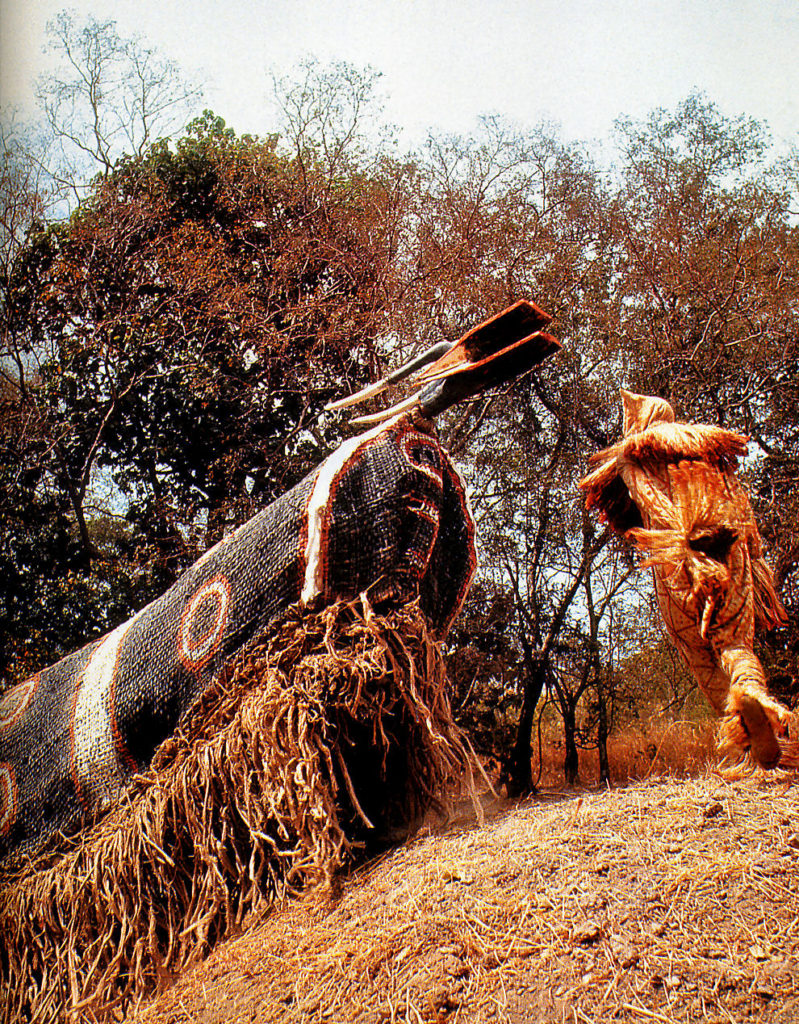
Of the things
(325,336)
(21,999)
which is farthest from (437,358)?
(325,336)

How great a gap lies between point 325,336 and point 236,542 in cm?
393

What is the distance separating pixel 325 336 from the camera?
21.0 feet

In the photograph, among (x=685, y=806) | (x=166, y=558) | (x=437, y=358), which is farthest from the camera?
(x=166, y=558)

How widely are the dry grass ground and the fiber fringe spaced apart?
182mm

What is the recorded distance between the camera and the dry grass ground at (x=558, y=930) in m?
1.55

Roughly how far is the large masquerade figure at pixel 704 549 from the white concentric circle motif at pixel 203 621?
1.51 metres

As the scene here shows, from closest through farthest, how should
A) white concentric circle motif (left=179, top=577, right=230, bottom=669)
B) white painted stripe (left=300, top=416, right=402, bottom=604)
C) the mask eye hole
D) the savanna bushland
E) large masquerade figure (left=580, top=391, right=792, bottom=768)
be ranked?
white painted stripe (left=300, top=416, right=402, bottom=604) → white concentric circle motif (left=179, top=577, right=230, bottom=669) → large masquerade figure (left=580, top=391, right=792, bottom=768) → the mask eye hole → the savanna bushland

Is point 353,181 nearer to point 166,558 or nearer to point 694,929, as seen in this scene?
point 166,558

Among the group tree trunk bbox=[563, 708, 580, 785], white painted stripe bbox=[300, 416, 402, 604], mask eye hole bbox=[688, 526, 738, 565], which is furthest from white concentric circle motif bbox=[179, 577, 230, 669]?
tree trunk bbox=[563, 708, 580, 785]

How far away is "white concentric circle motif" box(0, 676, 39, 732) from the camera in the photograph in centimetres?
296

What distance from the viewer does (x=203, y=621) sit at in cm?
264

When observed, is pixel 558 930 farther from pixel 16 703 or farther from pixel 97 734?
pixel 16 703

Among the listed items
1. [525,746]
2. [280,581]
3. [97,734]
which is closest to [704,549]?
[280,581]

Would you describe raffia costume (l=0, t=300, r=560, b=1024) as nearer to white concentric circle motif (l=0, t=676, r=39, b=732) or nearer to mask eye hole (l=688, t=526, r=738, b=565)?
white concentric circle motif (l=0, t=676, r=39, b=732)
